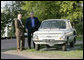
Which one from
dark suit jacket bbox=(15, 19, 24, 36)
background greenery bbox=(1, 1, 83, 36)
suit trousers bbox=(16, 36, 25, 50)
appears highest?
background greenery bbox=(1, 1, 83, 36)

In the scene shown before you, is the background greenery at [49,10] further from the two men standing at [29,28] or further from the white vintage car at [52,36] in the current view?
the white vintage car at [52,36]

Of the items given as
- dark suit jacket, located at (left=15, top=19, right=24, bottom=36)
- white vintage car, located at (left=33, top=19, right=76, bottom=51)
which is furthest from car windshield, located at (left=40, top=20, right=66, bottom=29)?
dark suit jacket, located at (left=15, top=19, right=24, bottom=36)

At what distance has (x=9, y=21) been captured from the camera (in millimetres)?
25766

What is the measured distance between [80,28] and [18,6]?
57.7 ft

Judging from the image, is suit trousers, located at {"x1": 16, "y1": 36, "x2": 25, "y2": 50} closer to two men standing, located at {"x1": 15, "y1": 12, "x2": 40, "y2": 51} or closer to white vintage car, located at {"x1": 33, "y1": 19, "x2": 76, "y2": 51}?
two men standing, located at {"x1": 15, "y1": 12, "x2": 40, "y2": 51}

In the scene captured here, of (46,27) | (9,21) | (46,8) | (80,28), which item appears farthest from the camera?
(80,28)

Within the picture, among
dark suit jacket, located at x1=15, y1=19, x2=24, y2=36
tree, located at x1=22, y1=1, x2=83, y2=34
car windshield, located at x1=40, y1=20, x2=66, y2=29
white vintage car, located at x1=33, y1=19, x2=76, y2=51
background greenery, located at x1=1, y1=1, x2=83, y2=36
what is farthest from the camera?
tree, located at x1=22, y1=1, x2=83, y2=34

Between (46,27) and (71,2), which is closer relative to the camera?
(46,27)

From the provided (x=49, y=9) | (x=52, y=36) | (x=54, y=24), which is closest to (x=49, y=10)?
(x=49, y=9)

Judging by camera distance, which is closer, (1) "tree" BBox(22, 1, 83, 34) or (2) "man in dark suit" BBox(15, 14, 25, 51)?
(2) "man in dark suit" BBox(15, 14, 25, 51)

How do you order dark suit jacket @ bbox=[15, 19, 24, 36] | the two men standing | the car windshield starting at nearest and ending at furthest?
dark suit jacket @ bbox=[15, 19, 24, 36]
the two men standing
the car windshield

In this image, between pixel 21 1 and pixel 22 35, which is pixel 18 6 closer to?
pixel 21 1

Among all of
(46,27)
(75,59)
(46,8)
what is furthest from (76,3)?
(75,59)

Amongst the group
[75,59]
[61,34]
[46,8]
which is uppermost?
[46,8]
